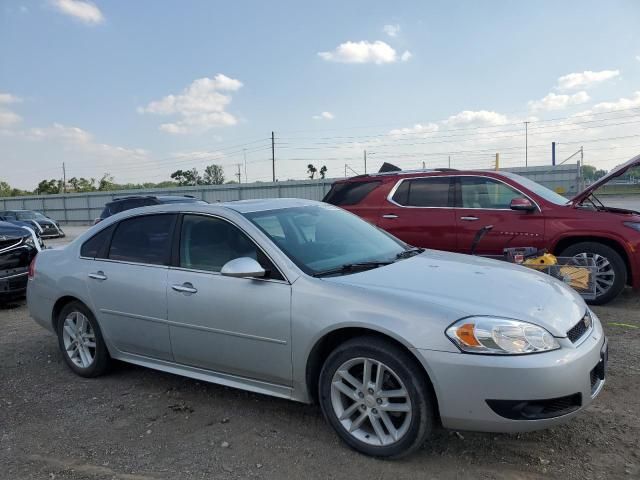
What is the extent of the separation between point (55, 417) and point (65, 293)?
116 centimetres

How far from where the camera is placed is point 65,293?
457 cm

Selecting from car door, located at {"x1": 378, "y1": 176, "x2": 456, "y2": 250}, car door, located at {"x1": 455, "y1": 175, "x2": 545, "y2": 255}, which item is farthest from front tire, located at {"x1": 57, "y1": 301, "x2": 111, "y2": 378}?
car door, located at {"x1": 455, "y1": 175, "x2": 545, "y2": 255}

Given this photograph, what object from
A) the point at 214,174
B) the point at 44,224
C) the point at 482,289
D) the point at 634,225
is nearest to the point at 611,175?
the point at 634,225

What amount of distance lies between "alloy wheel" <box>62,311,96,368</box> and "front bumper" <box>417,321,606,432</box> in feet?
9.89

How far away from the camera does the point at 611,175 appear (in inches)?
253

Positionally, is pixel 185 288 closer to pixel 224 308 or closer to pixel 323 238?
pixel 224 308

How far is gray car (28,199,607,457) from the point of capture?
272 centimetres

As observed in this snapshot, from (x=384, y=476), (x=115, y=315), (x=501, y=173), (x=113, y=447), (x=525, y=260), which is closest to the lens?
(x=384, y=476)

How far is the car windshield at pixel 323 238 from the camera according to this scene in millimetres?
3535

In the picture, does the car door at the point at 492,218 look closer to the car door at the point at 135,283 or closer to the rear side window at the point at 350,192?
the rear side window at the point at 350,192

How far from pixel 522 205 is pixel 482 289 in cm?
381

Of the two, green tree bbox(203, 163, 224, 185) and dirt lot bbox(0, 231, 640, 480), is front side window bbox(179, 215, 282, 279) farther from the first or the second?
green tree bbox(203, 163, 224, 185)

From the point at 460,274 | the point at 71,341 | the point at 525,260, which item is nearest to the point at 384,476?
the point at 460,274

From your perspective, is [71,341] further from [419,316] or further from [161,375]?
[419,316]
